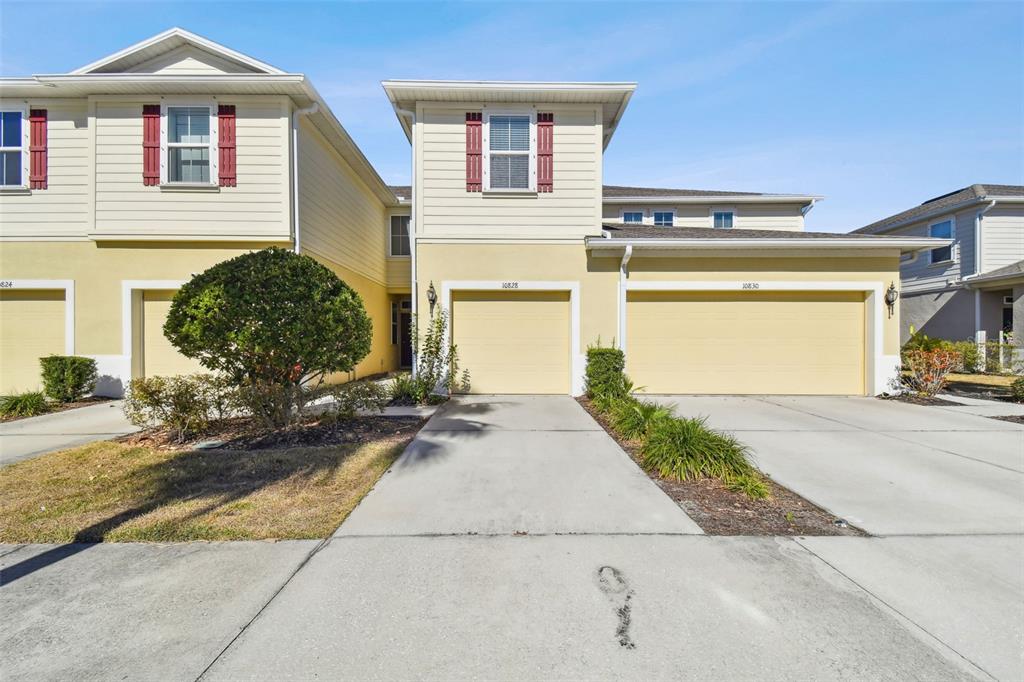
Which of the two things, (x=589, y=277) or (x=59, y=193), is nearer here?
(x=59, y=193)

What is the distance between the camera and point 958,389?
33.3 feet

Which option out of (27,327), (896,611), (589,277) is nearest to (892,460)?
(896,611)

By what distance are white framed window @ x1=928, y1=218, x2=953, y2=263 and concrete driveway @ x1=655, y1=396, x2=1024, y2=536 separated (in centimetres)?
1066

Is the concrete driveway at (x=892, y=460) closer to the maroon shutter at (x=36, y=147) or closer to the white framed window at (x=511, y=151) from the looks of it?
the white framed window at (x=511, y=151)

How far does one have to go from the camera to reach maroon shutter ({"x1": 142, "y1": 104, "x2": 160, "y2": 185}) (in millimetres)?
8281

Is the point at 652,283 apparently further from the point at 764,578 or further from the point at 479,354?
the point at 764,578

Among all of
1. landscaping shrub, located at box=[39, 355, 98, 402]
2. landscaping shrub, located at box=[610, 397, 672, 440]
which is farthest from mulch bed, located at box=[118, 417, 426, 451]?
landscaping shrub, located at box=[39, 355, 98, 402]

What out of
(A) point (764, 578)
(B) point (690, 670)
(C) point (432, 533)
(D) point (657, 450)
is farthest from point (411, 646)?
(D) point (657, 450)

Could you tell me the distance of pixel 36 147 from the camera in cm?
860

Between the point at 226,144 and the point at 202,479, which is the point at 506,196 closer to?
the point at 226,144

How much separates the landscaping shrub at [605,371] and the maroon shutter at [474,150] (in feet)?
14.1

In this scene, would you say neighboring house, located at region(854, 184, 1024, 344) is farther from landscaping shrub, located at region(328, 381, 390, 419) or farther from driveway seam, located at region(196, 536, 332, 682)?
driveway seam, located at region(196, 536, 332, 682)

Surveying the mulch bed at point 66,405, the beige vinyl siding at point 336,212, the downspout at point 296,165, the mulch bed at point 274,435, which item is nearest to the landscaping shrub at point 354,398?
the mulch bed at point 274,435

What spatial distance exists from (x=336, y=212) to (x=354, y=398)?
6.30 meters
